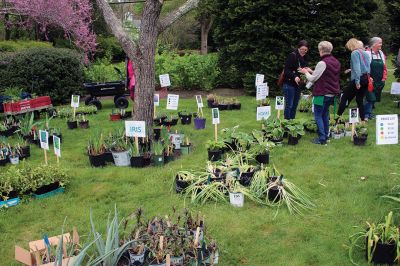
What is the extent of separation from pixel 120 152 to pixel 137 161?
11.9 inches

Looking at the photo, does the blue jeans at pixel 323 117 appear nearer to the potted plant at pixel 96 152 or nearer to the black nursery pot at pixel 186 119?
the black nursery pot at pixel 186 119

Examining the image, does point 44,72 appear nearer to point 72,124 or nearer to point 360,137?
point 72,124

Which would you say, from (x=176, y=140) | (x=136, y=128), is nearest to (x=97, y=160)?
(x=136, y=128)

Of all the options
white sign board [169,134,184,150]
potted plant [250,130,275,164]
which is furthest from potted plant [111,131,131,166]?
potted plant [250,130,275,164]

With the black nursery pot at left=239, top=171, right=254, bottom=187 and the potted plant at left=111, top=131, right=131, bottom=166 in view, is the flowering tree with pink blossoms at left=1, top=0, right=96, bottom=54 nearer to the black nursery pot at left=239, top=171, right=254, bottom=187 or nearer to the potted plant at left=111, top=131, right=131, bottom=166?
the potted plant at left=111, top=131, right=131, bottom=166

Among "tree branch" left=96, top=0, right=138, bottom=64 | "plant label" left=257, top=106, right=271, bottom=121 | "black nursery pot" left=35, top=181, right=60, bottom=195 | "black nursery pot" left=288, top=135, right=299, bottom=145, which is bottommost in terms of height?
"black nursery pot" left=35, top=181, right=60, bottom=195

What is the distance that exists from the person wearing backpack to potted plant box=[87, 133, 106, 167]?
12.0 feet

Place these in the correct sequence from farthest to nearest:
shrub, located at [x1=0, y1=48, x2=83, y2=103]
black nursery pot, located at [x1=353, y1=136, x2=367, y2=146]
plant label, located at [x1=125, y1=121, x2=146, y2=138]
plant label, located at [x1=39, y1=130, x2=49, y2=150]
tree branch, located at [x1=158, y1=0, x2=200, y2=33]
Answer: shrub, located at [x1=0, y1=48, x2=83, y2=103]
black nursery pot, located at [x1=353, y1=136, x2=367, y2=146]
tree branch, located at [x1=158, y1=0, x2=200, y2=33]
plant label, located at [x1=125, y1=121, x2=146, y2=138]
plant label, located at [x1=39, y1=130, x2=49, y2=150]

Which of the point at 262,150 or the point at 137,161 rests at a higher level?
the point at 262,150

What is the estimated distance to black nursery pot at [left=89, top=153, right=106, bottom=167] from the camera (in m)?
6.50

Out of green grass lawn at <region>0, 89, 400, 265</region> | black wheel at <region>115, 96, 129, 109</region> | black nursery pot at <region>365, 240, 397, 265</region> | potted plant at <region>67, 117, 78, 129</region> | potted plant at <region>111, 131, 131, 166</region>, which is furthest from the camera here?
black wheel at <region>115, 96, 129, 109</region>

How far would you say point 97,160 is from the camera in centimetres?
652

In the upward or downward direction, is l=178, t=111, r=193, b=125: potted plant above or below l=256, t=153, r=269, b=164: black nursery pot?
above

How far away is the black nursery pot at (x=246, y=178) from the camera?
540cm
